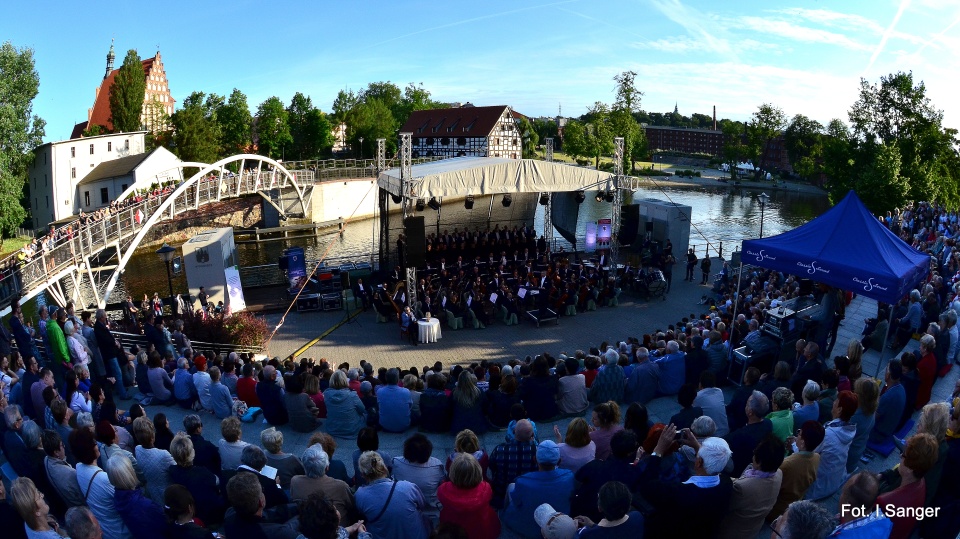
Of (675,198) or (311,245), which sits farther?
(675,198)

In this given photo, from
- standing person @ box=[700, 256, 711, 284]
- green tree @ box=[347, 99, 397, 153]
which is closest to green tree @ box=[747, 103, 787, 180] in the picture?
green tree @ box=[347, 99, 397, 153]

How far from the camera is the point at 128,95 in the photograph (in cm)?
4856

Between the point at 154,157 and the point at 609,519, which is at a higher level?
the point at 154,157

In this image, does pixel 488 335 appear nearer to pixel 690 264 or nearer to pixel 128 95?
pixel 690 264

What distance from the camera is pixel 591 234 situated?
76.0 feet

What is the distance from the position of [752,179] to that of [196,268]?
74.2m

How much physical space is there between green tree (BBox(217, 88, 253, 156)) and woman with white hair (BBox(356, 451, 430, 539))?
54.1 metres

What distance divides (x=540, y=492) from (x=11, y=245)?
35.7m

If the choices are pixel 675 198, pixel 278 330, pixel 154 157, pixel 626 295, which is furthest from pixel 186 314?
pixel 675 198

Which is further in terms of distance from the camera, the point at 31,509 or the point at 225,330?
the point at 225,330

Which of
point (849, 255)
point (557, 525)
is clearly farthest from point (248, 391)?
point (849, 255)

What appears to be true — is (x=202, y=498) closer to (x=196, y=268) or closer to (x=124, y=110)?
(x=196, y=268)

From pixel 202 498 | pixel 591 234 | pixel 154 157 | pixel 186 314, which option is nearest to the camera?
pixel 202 498

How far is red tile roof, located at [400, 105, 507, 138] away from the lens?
70075 millimetres
